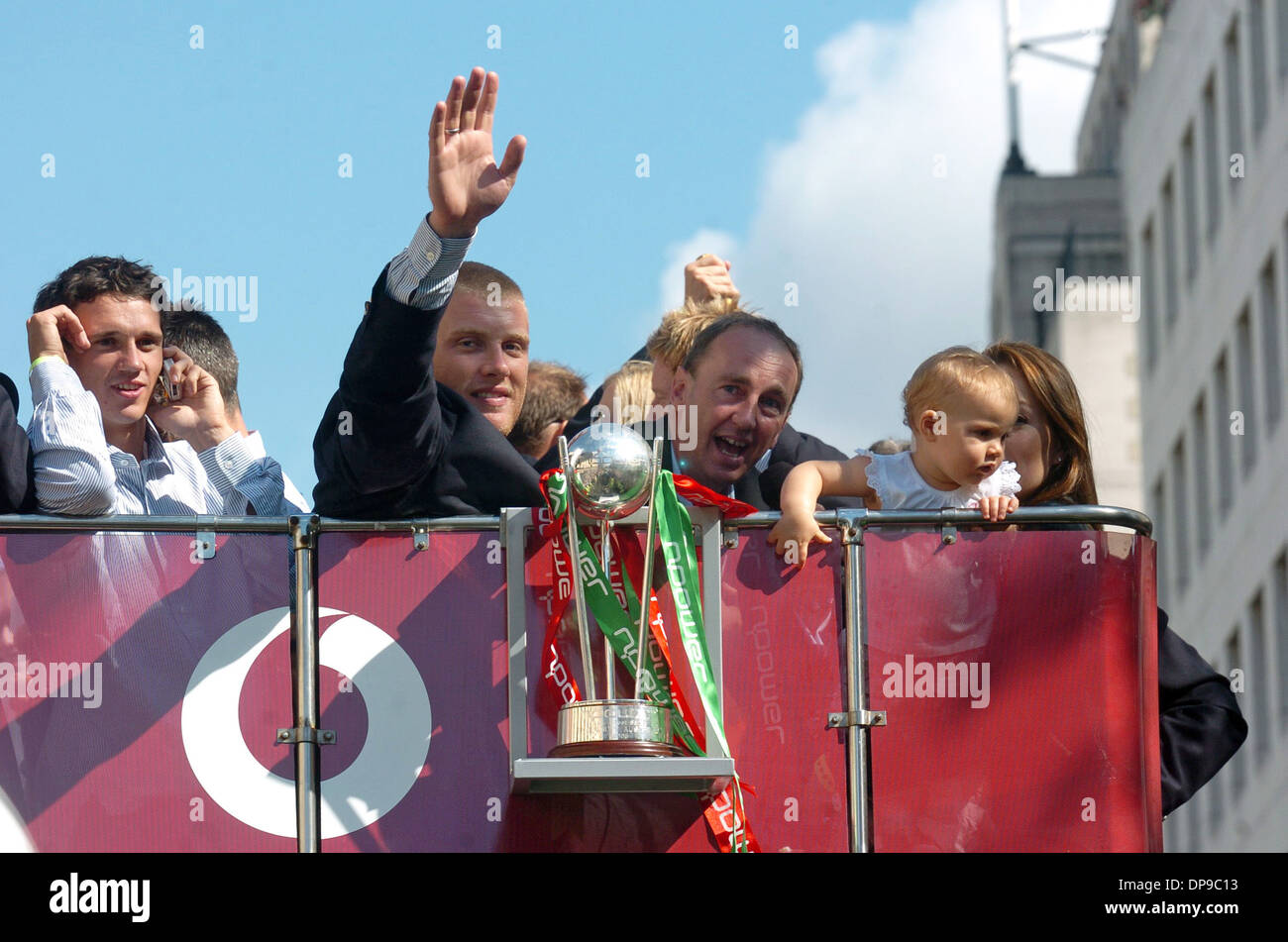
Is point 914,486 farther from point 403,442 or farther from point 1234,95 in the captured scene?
point 1234,95

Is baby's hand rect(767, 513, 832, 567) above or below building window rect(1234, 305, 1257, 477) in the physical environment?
below

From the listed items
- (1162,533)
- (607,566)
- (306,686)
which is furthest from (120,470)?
(1162,533)

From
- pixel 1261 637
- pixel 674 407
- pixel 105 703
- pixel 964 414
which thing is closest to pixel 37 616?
pixel 105 703

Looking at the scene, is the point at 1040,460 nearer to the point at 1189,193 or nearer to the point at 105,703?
the point at 105,703

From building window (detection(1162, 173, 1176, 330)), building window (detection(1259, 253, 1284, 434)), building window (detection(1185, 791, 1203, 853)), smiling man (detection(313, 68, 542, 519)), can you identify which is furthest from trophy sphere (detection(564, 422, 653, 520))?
building window (detection(1162, 173, 1176, 330))

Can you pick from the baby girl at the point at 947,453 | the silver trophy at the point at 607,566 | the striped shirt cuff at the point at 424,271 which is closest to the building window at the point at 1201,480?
the baby girl at the point at 947,453

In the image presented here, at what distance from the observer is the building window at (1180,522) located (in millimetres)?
44844

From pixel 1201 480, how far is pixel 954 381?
121 ft

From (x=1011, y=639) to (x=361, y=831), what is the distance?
2021mm

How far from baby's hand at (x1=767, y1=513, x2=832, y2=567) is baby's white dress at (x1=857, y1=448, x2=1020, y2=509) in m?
0.47

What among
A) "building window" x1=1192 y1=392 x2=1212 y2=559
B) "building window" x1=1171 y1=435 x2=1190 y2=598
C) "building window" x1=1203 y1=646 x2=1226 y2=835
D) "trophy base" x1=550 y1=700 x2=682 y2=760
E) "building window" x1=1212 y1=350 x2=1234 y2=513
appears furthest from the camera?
"building window" x1=1171 y1=435 x2=1190 y2=598

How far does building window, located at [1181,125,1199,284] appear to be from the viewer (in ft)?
147

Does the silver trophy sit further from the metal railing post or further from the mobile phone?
the mobile phone

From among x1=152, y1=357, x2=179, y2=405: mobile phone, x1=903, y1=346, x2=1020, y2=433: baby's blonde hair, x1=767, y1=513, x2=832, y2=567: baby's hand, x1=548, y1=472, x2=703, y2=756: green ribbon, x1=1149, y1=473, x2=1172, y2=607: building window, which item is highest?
x1=1149, y1=473, x2=1172, y2=607: building window
